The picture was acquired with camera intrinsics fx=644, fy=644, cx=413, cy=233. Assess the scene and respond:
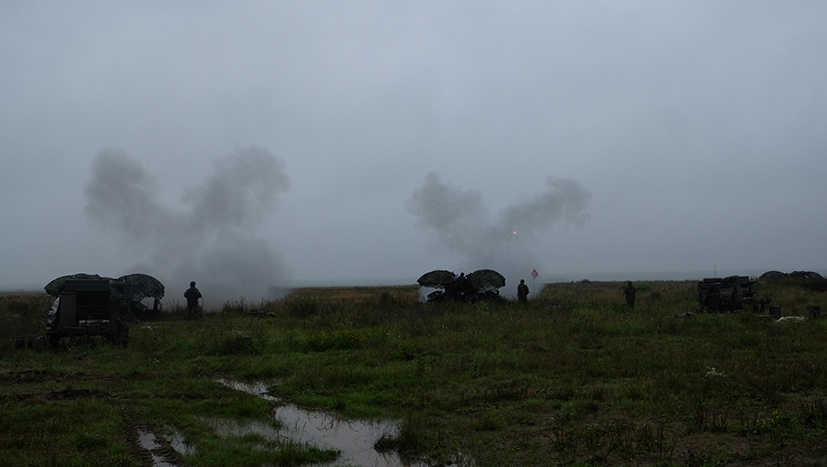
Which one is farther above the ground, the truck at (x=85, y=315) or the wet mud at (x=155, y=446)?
the truck at (x=85, y=315)

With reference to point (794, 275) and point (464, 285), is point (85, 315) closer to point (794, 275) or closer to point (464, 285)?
point (464, 285)

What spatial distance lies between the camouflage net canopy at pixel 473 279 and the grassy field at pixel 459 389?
1031 cm

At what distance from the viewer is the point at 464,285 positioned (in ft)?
101

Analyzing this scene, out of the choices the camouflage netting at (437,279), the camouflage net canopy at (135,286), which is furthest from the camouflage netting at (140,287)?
the camouflage netting at (437,279)

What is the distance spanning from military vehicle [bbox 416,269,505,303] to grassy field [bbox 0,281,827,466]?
1023cm

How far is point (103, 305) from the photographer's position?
59.6ft

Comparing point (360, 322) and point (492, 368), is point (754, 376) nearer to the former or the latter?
point (492, 368)

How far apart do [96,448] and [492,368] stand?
24.1ft

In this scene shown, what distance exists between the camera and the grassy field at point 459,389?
725cm

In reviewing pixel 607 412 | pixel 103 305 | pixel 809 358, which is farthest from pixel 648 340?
pixel 103 305

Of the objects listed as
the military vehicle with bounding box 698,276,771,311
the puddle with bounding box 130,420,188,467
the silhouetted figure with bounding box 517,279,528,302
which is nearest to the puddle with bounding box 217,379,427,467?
the puddle with bounding box 130,420,188,467

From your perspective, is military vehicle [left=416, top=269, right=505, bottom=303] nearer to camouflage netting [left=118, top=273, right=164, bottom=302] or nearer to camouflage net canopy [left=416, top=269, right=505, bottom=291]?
camouflage net canopy [left=416, top=269, right=505, bottom=291]

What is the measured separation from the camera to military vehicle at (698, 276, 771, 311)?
23.4 metres

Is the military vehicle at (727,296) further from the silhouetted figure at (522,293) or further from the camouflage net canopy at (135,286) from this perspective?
the camouflage net canopy at (135,286)
